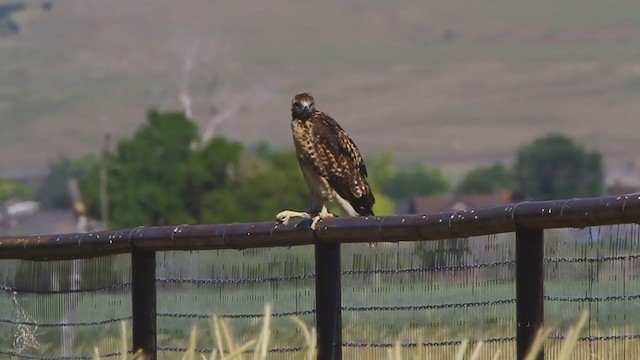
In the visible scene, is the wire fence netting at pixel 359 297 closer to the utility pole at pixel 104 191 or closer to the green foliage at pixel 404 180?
the utility pole at pixel 104 191

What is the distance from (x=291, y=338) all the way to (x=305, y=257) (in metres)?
0.29

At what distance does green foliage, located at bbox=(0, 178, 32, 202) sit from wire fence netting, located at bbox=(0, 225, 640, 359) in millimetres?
169729

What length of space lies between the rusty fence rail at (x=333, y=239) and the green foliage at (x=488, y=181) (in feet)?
482

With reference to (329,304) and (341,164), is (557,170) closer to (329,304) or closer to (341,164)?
(341,164)

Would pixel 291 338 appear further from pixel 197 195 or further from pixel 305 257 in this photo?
pixel 197 195

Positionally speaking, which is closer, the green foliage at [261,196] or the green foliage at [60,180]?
the green foliage at [261,196]

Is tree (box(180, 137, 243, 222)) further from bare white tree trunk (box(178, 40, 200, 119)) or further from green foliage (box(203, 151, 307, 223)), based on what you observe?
bare white tree trunk (box(178, 40, 200, 119))

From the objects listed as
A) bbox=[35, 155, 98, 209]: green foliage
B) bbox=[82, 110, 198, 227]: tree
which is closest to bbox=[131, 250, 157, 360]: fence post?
bbox=[82, 110, 198, 227]: tree

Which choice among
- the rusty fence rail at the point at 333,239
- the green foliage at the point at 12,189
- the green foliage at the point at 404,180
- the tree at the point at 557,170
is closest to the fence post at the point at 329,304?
the rusty fence rail at the point at 333,239

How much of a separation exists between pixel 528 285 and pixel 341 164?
14.7 feet

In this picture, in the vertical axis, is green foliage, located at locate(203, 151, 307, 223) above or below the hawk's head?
above

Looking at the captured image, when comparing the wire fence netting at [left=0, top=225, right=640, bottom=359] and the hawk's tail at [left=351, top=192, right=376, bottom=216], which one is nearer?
the wire fence netting at [left=0, top=225, right=640, bottom=359]

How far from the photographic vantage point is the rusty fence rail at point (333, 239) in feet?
20.6

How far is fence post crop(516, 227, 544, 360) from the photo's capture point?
6371 mm
